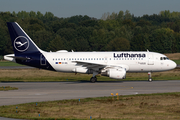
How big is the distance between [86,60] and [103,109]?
2106 cm

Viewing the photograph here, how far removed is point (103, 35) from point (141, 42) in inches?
763

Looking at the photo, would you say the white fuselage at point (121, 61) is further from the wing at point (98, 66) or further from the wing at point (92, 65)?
the wing at point (92, 65)

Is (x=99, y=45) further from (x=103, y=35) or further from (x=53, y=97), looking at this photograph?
(x=53, y=97)

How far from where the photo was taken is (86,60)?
1630 inches

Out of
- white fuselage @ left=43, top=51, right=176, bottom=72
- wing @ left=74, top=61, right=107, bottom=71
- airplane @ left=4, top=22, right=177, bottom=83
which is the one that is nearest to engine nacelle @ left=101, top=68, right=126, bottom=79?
airplane @ left=4, top=22, right=177, bottom=83

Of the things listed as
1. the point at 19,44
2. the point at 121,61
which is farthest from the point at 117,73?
the point at 19,44

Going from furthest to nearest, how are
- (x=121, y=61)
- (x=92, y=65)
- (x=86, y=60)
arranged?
1. (x=86, y=60)
2. (x=121, y=61)
3. (x=92, y=65)

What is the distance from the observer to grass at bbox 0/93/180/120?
1836 centimetres

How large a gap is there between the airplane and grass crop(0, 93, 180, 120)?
15388 mm

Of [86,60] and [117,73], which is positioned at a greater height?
[86,60]

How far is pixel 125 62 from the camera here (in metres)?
40.8

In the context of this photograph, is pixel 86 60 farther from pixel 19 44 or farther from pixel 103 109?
pixel 103 109

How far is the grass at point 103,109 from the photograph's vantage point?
18.4 metres

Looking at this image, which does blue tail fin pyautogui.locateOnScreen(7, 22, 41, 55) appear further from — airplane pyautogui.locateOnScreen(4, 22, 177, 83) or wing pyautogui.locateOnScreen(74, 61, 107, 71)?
wing pyautogui.locateOnScreen(74, 61, 107, 71)
